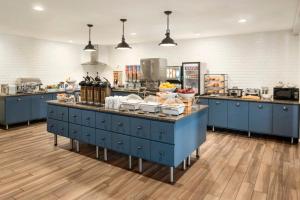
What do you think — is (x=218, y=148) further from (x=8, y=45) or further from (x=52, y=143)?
(x=8, y=45)

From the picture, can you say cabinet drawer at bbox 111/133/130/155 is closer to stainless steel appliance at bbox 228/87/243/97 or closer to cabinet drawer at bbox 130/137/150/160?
cabinet drawer at bbox 130/137/150/160

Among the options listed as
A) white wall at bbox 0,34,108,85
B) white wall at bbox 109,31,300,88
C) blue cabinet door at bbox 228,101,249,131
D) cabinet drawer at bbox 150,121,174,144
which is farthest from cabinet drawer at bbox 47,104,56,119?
white wall at bbox 109,31,300,88

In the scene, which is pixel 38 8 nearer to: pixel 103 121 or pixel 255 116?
pixel 103 121

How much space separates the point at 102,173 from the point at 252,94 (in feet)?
13.8

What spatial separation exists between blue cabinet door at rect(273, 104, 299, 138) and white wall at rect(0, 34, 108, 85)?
6.40 meters

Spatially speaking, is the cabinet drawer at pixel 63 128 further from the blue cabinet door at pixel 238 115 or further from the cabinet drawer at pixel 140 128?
the blue cabinet door at pixel 238 115

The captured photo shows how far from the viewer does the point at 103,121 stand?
145 inches

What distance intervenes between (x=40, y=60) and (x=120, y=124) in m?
5.36

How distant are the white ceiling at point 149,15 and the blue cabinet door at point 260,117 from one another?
1.84 m

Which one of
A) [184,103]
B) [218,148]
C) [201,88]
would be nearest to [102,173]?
[184,103]

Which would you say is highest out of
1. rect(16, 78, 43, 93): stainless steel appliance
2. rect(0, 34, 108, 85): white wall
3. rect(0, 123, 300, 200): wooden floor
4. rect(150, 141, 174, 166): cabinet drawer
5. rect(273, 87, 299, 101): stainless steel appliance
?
rect(0, 34, 108, 85): white wall

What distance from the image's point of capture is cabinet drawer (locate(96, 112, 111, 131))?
143 inches

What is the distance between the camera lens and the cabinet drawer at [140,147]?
3.22 metres

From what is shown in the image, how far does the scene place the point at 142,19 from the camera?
457 centimetres
